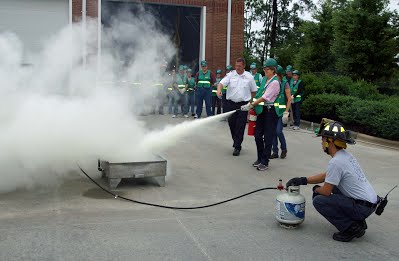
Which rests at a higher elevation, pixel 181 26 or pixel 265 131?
pixel 181 26

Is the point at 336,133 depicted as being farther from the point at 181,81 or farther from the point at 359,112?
the point at 181,81

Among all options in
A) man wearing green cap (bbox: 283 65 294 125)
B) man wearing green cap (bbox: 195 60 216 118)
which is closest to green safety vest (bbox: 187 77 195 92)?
man wearing green cap (bbox: 195 60 216 118)

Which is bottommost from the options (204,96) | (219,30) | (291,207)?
(291,207)

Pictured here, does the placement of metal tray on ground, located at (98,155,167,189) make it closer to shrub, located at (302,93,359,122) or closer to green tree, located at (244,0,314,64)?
shrub, located at (302,93,359,122)

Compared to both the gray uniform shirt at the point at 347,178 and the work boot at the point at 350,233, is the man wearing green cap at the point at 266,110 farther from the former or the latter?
the work boot at the point at 350,233

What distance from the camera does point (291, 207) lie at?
192 inches

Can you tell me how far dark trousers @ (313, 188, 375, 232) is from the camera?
182 inches

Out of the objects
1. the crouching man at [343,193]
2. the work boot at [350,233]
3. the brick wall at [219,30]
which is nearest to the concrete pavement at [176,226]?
the work boot at [350,233]

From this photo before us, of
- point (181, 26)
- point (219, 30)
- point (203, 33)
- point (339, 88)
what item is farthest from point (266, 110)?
point (181, 26)

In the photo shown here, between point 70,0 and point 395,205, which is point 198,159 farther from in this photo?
point 70,0

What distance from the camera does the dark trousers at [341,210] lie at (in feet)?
15.2

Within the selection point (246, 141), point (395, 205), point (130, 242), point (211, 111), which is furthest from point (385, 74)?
point (130, 242)

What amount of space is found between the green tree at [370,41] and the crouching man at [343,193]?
615 inches

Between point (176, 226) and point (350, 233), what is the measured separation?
1819 millimetres
